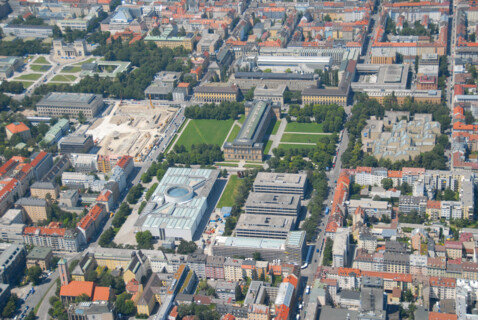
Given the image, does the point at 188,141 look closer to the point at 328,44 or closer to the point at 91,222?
the point at 91,222

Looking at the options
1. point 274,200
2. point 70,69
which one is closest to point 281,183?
point 274,200

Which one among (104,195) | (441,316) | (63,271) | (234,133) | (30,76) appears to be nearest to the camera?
(441,316)

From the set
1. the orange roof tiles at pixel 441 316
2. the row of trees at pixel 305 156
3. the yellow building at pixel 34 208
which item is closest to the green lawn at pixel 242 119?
the row of trees at pixel 305 156

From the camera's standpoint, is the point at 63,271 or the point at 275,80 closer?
the point at 63,271

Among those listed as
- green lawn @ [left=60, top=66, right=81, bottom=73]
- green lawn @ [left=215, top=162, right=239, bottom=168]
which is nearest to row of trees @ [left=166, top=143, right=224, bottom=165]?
green lawn @ [left=215, top=162, right=239, bottom=168]

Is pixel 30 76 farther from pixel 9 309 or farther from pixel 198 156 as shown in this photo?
pixel 9 309

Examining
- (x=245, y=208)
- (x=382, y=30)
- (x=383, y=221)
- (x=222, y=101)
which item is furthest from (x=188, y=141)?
(x=382, y=30)

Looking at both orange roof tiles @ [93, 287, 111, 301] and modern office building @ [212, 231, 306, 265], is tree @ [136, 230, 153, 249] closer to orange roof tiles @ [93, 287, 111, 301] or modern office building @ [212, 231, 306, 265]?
modern office building @ [212, 231, 306, 265]
